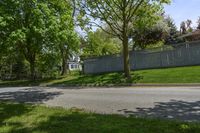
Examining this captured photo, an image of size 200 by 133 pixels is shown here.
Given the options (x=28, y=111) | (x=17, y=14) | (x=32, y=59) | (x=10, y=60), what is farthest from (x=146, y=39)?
(x=28, y=111)

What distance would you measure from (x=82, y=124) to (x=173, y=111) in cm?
337

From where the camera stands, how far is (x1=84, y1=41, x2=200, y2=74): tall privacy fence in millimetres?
27000

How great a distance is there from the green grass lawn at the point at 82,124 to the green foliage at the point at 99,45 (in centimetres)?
3349

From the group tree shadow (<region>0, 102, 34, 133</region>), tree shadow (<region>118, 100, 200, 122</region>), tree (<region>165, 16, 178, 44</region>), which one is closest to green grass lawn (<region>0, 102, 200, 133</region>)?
tree shadow (<region>0, 102, 34, 133</region>)

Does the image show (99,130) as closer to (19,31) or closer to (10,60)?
(19,31)

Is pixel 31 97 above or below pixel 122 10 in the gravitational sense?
below

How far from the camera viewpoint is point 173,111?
1023 cm

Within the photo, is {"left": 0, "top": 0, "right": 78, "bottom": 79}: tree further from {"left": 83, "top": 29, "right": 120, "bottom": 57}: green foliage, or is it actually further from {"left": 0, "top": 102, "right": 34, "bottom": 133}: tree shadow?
{"left": 83, "top": 29, "right": 120, "bottom": 57}: green foliage

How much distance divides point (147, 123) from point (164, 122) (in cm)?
43

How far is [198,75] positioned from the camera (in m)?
20.7

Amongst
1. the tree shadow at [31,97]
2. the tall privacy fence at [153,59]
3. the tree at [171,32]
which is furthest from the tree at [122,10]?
the tree at [171,32]

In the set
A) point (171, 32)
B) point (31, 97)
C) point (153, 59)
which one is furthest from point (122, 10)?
point (171, 32)

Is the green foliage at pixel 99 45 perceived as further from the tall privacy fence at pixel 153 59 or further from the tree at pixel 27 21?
the tree at pixel 27 21

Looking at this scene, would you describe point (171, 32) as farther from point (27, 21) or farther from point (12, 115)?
point (12, 115)
